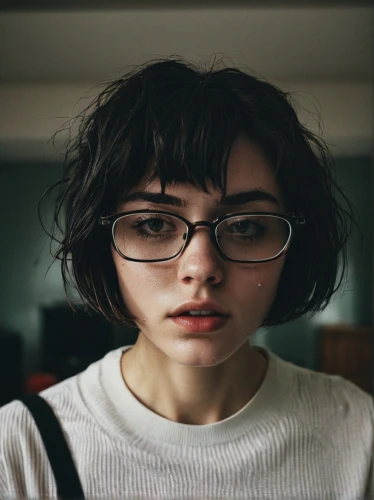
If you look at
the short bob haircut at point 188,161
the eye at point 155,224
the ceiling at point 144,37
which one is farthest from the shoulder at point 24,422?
the ceiling at point 144,37

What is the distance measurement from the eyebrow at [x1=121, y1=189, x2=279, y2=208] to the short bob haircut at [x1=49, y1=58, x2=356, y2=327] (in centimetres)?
1

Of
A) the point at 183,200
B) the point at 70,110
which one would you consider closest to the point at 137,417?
the point at 183,200

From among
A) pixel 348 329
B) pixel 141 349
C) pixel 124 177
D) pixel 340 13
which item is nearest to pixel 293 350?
pixel 348 329

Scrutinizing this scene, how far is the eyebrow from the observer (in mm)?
651

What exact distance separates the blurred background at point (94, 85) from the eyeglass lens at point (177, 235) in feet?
0.33

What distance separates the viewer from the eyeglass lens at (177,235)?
0.66m

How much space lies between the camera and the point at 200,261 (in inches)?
25.5

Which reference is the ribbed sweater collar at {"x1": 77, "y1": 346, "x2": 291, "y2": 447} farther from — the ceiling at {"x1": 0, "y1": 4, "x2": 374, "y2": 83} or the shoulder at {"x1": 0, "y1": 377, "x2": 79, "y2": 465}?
the ceiling at {"x1": 0, "y1": 4, "x2": 374, "y2": 83}

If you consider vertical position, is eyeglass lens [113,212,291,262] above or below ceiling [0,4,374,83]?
below

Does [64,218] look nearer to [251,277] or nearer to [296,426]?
[251,277]

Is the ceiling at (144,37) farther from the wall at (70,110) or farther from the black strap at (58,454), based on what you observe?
the black strap at (58,454)

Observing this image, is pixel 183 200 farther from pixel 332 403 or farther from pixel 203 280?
pixel 332 403

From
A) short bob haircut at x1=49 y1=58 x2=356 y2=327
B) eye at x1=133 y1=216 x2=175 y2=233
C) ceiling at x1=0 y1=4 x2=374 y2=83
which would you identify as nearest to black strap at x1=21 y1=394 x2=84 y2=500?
short bob haircut at x1=49 y1=58 x2=356 y2=327

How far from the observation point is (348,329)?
736 millimetres
